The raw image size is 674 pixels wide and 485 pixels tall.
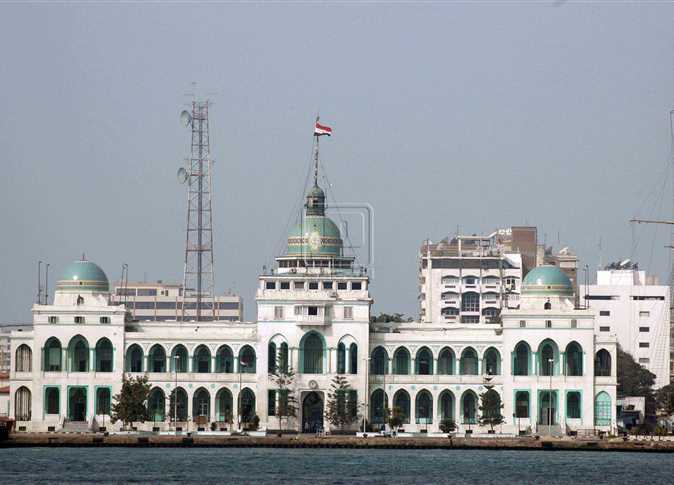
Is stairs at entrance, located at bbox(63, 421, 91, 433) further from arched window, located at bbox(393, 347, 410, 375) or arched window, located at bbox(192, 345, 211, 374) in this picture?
arched window, located at bbox(393, 347, 410, 375)

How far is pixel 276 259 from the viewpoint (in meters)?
190

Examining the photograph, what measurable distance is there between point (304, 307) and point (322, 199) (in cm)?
1254

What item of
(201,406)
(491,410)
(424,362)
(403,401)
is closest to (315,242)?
(424,362)

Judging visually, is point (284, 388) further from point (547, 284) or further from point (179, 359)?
point (547, 284)

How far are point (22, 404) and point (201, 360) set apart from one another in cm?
1628

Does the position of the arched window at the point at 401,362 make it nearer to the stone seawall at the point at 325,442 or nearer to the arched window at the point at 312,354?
the arched window at the point at 312,354

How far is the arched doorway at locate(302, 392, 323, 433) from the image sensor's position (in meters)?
185

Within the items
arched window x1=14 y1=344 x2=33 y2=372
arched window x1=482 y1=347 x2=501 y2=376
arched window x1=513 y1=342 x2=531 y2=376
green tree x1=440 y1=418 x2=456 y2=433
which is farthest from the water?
arched window x1=14 y1=344 x2=33 y2=372

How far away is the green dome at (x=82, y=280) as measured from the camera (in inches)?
7372

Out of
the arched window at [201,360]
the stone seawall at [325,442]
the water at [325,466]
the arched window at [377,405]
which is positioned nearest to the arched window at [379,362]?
the arched window at [377,405]

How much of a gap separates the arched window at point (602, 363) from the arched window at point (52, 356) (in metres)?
46.7

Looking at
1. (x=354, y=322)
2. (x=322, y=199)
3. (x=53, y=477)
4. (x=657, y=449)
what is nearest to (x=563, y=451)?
(x=657, y=449)

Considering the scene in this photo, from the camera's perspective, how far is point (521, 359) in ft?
610

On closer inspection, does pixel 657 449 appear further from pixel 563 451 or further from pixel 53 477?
pixel 53 477
